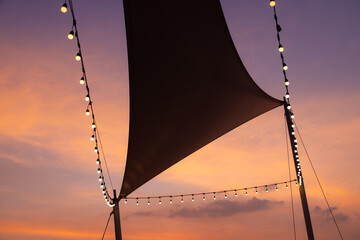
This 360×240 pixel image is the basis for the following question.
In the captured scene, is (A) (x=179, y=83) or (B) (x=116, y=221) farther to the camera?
(B) (x=116, y=221)

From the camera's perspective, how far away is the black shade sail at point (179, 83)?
104 inches

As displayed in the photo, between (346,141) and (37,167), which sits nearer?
(346,141)

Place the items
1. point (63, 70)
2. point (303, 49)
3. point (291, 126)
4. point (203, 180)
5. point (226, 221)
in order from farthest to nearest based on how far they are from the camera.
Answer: point (226, 221) → point (203, 180) → point (303, 49) → point (63, 70) → point (291, 126)

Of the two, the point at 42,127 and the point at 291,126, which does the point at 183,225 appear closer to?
the point at 42,127

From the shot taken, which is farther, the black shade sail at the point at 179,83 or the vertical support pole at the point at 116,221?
the vertical support pole at the point at 116,221

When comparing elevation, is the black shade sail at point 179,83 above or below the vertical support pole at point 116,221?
above

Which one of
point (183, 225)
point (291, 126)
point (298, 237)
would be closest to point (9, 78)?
point (291, 126)

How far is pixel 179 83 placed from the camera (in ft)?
11.5

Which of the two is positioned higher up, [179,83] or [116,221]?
[179,83]

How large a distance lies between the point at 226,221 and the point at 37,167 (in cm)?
758

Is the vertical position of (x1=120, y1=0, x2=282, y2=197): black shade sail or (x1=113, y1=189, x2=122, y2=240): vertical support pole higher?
(x1=120, y1=0, x2=282, y2=197): black shade sail

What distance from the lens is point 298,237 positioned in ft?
50.5

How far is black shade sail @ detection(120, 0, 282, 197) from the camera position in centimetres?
264

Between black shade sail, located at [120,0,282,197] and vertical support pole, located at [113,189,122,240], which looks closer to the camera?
black shade sail, located at [120,0,282,197]
